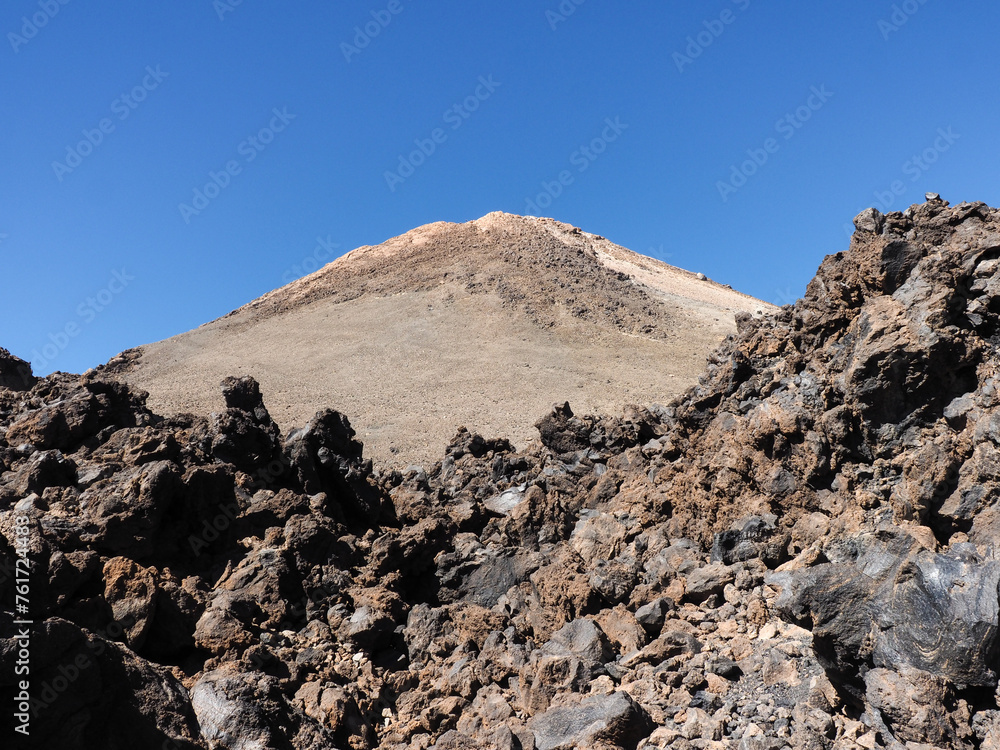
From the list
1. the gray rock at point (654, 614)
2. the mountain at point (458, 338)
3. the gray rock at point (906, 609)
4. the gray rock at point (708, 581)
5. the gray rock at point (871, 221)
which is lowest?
the gray rock at point (906, 609)

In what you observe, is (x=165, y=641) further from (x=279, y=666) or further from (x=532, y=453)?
(x=532, y=453)

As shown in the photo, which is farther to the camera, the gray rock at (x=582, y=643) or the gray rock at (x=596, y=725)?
the gray rock at (x=582, y=643)

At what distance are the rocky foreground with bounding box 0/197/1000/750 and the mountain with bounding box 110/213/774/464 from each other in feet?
46.6

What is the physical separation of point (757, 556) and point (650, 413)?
561cm

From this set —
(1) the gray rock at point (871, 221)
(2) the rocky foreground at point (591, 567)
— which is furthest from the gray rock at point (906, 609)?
(1) the gray rock at point (871, 221)

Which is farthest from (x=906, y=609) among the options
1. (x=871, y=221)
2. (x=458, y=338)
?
(x=458, y=338)

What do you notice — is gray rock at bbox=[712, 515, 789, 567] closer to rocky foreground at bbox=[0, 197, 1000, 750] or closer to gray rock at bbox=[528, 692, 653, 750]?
rocky foreground at bbox=[0, 197, 1000, 750]

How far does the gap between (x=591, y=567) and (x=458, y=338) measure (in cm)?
3325

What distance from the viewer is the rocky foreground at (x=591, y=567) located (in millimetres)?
5551

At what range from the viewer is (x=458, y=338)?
42.1 meters

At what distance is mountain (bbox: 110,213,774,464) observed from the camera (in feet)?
103

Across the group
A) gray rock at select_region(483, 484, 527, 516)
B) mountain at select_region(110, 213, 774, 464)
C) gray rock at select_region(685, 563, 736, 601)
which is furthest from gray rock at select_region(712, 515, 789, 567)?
mountain at select_region(110, 213, 774, 464)

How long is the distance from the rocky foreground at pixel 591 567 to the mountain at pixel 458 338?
14219 mm

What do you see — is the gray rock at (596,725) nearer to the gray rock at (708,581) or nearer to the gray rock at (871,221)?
the gray rock at (708,581)
